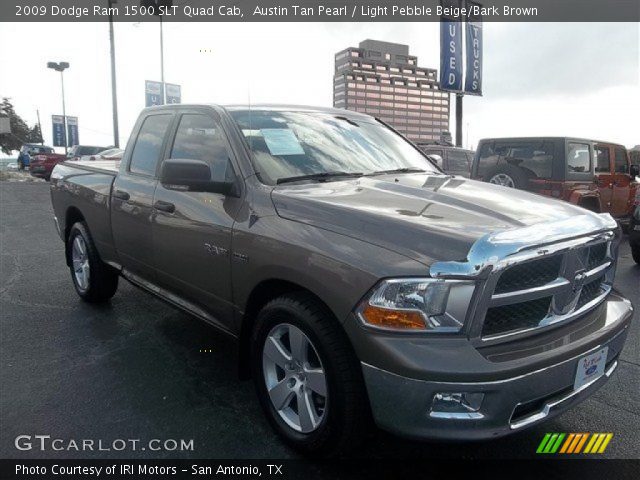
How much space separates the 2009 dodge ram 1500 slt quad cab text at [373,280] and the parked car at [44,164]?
2432 centimetres

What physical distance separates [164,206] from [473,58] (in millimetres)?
13953

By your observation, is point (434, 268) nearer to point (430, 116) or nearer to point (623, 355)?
point (623, 355)

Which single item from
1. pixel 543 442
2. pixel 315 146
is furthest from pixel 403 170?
pixel 543 442

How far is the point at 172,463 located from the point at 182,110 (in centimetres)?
246

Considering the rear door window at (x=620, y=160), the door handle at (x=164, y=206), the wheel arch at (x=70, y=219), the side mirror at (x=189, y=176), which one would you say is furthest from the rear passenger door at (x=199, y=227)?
the rear door window at (x=620, y=160)

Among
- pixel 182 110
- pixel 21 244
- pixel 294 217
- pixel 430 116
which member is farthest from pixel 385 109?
pixel 294 217

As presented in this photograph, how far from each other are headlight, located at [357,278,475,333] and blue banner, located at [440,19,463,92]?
541 inches

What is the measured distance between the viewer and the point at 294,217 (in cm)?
265

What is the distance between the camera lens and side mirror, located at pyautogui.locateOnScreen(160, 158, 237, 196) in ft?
9.51

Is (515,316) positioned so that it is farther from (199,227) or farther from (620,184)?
(620,184)

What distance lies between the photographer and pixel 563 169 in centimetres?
812

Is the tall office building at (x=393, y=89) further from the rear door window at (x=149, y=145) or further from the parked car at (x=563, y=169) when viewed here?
the rear door window at (x=149, y=145)

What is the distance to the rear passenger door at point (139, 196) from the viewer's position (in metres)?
3.90

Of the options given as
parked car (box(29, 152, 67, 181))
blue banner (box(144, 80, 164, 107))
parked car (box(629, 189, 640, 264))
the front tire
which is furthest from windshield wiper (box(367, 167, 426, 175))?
parked car (box(29, 152, 67, 181))
